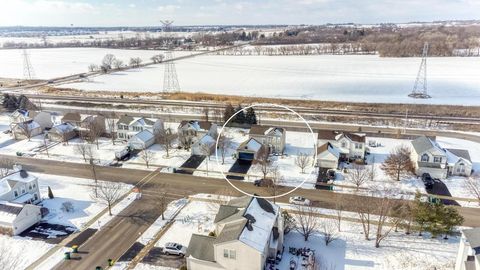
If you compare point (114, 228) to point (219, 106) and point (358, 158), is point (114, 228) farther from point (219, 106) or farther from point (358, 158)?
point (219, 106)

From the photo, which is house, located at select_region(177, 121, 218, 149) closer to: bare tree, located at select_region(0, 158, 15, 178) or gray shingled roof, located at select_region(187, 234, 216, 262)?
bare tree, located at select_region(0, 158, 15, 178)

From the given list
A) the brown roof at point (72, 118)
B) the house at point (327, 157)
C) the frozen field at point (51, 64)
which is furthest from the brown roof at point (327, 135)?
the frozen field at point (51, 64)

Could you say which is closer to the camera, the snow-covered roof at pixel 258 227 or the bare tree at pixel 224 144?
the snow-covered roof at pixel 258 227

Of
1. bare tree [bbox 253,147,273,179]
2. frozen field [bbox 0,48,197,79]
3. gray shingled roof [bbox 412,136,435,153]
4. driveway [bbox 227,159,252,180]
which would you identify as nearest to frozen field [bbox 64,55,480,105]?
frozen field [bbox 0,48,197,79]

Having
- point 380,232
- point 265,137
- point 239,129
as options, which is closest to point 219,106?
point 239,129

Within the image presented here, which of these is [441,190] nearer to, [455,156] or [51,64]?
[455,156]

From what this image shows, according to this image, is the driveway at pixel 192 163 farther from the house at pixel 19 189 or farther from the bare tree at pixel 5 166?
the bare tree at pixel 5 166

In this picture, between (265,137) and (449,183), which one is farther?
(265,137)
